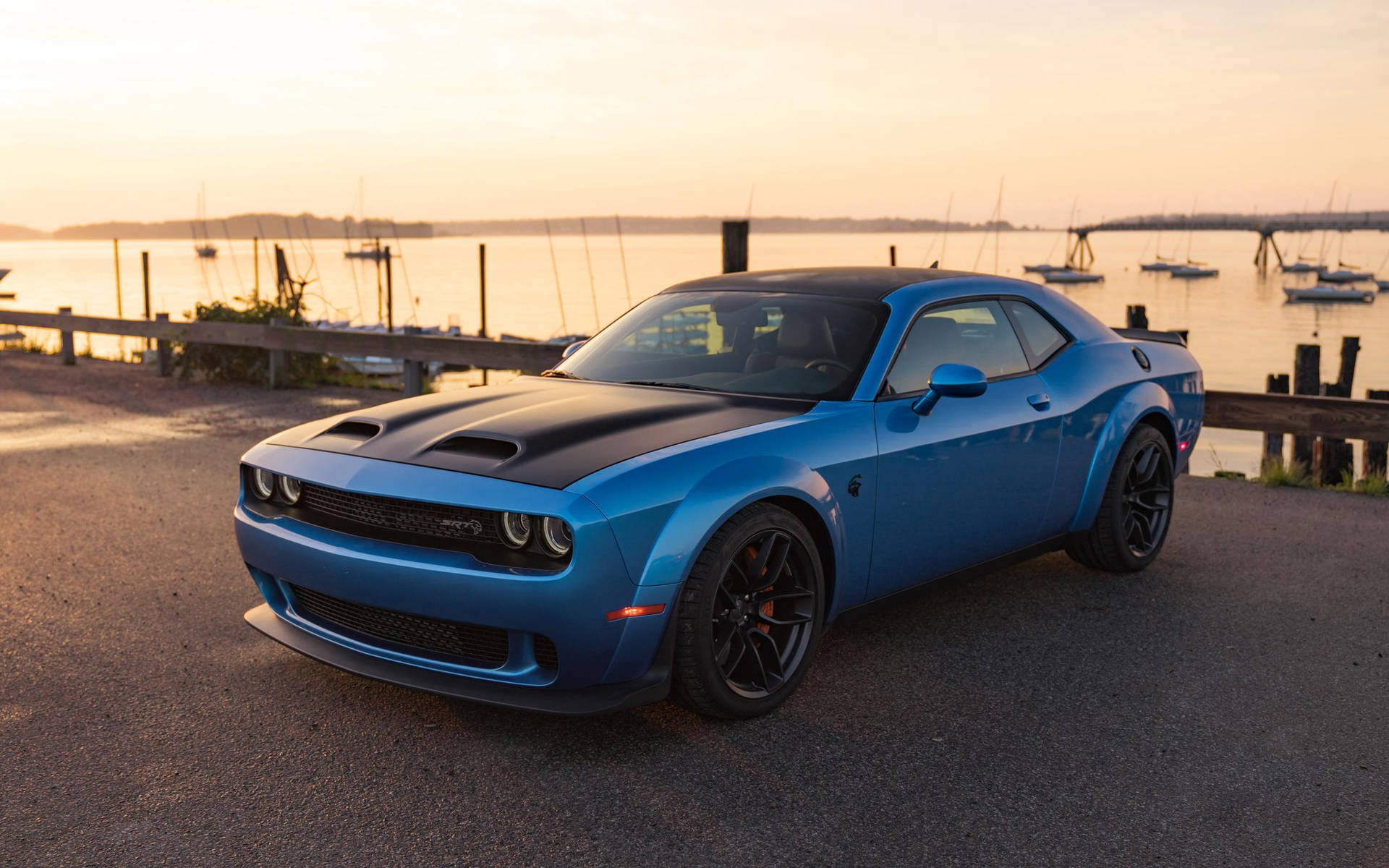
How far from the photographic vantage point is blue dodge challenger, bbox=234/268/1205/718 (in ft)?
11.7

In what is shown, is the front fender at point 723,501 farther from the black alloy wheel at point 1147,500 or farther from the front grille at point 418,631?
the black alloy wheel at point 1147,500

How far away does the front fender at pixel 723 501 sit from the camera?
361cm

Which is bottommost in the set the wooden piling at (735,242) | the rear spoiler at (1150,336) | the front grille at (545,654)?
the front grille at (545,654)

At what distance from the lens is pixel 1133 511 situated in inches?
236

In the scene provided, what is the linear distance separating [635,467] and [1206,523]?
517cm

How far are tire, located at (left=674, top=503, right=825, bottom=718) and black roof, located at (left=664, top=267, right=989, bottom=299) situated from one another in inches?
54.1

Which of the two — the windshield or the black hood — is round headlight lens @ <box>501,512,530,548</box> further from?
the windshield

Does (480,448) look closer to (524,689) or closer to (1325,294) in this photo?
(524,689)

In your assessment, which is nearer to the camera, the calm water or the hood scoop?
the hood scoop

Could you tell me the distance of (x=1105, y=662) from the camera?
187 inches

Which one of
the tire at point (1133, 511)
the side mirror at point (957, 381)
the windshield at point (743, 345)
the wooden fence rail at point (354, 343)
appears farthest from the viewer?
the wooden fence rail at point (354, 343)

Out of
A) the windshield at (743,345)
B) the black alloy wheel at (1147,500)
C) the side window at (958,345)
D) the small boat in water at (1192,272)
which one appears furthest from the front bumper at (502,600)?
the small boat in water at (1192,272)

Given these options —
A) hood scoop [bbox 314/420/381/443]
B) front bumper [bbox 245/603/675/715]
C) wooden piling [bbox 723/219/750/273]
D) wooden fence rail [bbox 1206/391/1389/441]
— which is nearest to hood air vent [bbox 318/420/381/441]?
hood scoop [bbox 314/420/381/443]

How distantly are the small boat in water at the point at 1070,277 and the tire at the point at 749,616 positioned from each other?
112599 millimetres
